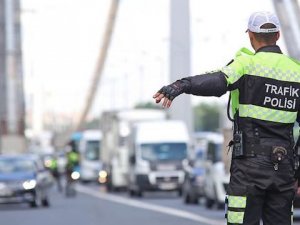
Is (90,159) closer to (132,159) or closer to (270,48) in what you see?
(132,159)

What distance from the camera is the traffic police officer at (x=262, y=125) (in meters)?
8.38

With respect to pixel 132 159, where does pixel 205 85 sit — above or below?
above

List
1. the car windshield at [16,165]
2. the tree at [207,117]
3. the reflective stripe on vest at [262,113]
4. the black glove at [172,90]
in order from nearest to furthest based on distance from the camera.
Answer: the black glove at [172,90] < the reflective stripe on vest at [262,113] < the car windshield at [16,165] < the tree at [207,117]

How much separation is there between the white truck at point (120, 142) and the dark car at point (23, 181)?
1503cm

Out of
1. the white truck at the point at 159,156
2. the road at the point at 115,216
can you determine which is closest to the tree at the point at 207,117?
the white truck at the point at 159,156

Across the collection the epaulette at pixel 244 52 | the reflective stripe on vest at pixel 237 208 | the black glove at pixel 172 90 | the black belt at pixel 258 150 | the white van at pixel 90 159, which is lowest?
the white van at pixel 90 159

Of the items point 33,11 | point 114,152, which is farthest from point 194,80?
point 33,11

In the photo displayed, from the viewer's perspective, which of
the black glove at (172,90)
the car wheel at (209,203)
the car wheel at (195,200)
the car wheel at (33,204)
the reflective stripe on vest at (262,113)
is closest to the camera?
the black glove at (172,90)

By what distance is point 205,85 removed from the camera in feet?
26.9

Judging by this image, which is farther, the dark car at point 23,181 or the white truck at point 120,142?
the white truck at point 120,142

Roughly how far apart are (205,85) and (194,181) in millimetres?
28248

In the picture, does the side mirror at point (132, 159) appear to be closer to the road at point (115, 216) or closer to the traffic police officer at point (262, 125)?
the road at point (115, 216)

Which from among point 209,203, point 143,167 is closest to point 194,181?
point 209,203

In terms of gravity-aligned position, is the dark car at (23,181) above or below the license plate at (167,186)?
above
